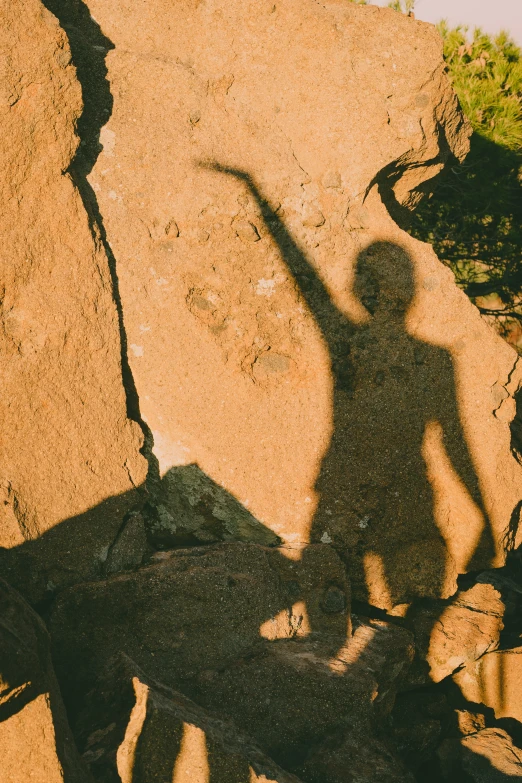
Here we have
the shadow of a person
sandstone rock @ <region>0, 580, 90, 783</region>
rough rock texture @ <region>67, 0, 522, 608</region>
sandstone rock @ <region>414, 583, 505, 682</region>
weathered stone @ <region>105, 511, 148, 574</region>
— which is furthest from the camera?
sandstone rock @ <region>414, 583, 505, 682</region>

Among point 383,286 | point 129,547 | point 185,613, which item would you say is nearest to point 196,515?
point 129,547

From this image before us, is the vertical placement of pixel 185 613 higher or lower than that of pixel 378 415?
lower

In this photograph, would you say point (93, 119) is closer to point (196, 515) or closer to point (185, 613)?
point (196, 515)

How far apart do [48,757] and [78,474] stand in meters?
0.89

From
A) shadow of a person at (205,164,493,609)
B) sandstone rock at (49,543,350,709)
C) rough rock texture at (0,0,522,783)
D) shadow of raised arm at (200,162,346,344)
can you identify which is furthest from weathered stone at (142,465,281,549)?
shadow of raised arm at (200,162,346,344)

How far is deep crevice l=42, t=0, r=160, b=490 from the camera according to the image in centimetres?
258

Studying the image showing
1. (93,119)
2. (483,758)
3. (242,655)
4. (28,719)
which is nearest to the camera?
(28,719)

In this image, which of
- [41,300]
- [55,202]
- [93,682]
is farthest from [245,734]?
[55,202]

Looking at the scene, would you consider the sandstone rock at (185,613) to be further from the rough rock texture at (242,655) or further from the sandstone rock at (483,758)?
the sandstone rock at (483,758)

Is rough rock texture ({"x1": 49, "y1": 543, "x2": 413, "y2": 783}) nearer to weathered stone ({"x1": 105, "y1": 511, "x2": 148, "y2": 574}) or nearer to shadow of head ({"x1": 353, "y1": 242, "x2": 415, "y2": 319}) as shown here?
weathered stone ({"x1": 105, "y1": 511, "x2": 148, "y2": 574})

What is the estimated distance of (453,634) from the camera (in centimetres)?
302

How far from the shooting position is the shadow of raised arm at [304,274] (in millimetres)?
2756

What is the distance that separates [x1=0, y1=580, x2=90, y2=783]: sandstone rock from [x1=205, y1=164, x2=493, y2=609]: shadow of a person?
4.05 feet

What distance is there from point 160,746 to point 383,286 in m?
1.82
